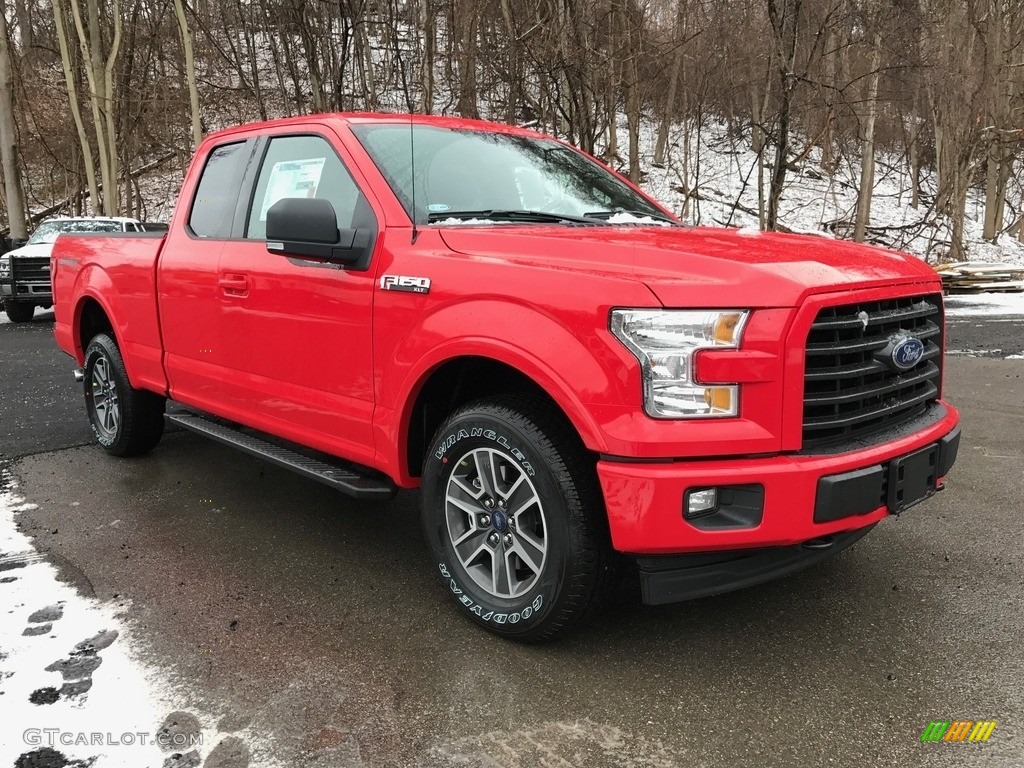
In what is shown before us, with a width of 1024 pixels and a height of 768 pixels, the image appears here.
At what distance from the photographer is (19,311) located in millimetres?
14938

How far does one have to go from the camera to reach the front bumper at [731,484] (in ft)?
8.13

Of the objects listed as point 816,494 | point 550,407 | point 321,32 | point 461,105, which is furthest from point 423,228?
point 461,105

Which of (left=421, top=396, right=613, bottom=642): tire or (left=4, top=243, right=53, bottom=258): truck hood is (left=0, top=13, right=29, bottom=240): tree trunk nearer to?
(left=4, top=243, right=53, bottom=258): truck hood

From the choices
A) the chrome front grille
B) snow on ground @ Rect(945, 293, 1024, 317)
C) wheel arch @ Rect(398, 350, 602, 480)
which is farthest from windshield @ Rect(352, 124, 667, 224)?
snow on ground @ Rect(945, 293, 1024, 317)

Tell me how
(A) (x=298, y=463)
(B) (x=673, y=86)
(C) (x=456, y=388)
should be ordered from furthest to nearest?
(B) (x=673, y=86) → (A) (x=298, y=463) → (C) (x=456, y=388)

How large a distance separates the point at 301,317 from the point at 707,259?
6.13 ft

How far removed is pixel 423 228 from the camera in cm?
327

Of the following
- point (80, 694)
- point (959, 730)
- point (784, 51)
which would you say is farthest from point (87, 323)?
point (784, 51)

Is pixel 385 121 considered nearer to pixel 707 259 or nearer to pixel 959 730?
pixel 707 259

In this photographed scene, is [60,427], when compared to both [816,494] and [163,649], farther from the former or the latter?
[816,494]

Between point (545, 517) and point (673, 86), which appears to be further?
point (673, 86)

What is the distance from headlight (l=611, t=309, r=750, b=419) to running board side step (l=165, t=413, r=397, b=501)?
1.38 meters

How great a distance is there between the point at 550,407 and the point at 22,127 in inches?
1237

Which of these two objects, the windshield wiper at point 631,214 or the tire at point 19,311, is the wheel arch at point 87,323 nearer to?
the windshield wiper at point 631,214
